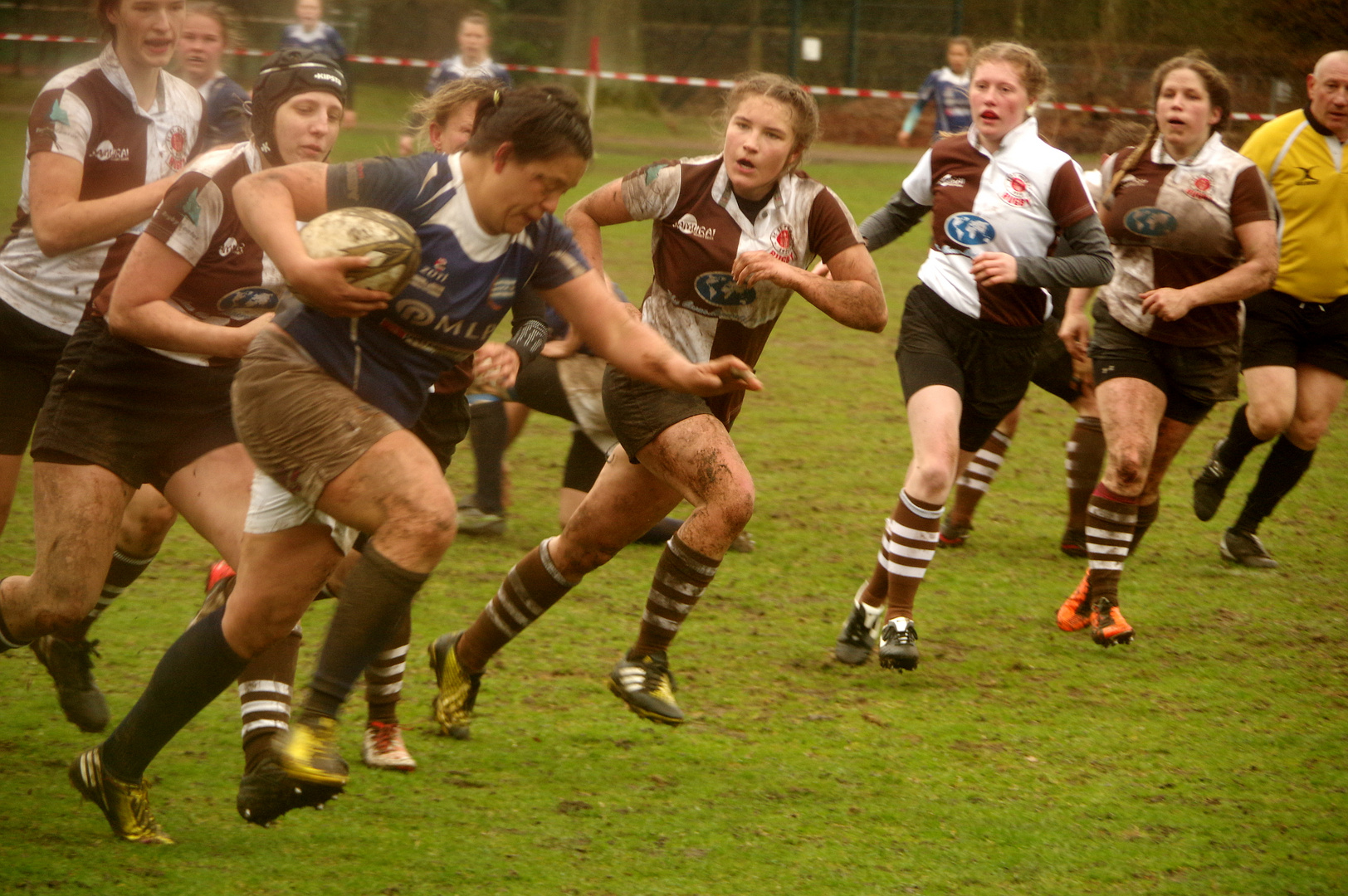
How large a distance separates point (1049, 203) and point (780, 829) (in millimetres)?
2723

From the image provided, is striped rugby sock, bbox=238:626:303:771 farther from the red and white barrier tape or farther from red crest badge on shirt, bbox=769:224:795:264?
the red and white barrier tape

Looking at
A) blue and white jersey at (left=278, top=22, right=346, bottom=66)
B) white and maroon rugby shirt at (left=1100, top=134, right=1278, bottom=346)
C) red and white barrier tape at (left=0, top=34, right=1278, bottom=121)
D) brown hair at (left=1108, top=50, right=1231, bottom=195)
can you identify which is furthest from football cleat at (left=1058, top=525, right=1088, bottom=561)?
red and white barrier tape at (left=0, top=34, right=1278, bottom=121)

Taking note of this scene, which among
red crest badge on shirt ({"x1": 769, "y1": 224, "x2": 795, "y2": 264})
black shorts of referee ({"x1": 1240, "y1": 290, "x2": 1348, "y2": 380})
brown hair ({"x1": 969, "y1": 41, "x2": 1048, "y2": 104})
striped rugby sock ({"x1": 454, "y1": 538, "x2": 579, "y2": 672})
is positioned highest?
brown hair ({"x1": 969, "y1": 41, "x2": 1048, "y2": 104})

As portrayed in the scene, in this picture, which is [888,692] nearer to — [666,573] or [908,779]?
[908,779]

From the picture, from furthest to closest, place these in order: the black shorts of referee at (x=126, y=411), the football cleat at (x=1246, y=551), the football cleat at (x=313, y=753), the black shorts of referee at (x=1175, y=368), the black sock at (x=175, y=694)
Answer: the football cleat at (x=1246, y=551)
the black shorts of referee at (x=1175, y=368)
the black shorts of referee at (x=126, y=411)
the black sock at (x=175, y=694)
the football cleat at (x=313, y=753)

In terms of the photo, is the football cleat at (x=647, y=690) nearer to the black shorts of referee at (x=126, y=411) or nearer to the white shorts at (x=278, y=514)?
the white shorts at (x=278, y=514)

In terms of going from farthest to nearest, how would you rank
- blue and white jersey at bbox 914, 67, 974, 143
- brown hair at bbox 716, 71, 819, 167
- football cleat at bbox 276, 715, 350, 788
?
blue and white jersey at bbox 914, 67, 974, 143, brown hair at bbox 716, 71, 819, 167, football cleat at bbox 276, 715, 350, 788

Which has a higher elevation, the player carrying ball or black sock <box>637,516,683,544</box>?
the player carrying ball

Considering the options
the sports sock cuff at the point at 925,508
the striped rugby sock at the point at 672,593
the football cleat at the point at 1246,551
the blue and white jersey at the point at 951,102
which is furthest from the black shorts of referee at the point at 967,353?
the blue and white jersey at the point at 951,102

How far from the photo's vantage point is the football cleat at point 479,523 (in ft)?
22.0

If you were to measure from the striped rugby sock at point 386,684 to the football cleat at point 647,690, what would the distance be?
65cm

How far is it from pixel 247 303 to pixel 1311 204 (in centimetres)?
497

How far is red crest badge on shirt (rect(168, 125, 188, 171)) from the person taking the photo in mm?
4328

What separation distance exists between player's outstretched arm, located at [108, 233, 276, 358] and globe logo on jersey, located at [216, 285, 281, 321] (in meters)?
0.20
